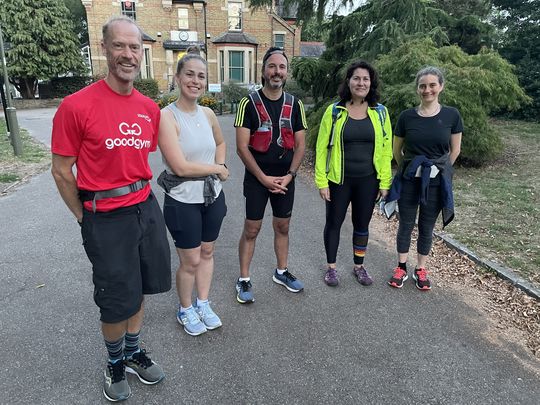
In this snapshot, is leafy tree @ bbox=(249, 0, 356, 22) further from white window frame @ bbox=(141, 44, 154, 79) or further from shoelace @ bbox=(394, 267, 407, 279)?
white window frame @ bbox=(141, 44, 154, 79)

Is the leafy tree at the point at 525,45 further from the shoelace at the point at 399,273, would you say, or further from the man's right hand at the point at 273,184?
the man's right hand at the point at 273,184

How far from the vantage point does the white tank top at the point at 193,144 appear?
2582mm

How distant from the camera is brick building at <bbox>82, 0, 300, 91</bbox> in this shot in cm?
2979

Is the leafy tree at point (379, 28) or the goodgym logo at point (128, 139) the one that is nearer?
the goodgym logo at point (128, 139)

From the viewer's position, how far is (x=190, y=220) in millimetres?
2703

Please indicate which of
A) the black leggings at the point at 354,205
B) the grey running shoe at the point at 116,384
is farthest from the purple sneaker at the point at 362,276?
the grey running shoe at the point at 116,384

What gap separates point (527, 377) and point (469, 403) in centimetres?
54

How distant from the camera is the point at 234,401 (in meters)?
2.37

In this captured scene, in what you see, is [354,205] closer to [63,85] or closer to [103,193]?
[103,193]

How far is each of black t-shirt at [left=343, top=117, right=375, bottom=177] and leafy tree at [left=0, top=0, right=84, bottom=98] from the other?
1207 inches

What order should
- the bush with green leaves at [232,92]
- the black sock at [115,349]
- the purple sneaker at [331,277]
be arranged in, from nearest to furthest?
the black sock at [115,349] → the purple sneaker at [331,277] → the bush with green leaves at [232,92]

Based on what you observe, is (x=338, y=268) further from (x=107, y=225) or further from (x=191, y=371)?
(x=107, y=225)

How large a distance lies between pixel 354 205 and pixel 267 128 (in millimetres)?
1146

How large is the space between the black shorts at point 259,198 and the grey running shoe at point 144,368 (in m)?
1.37
